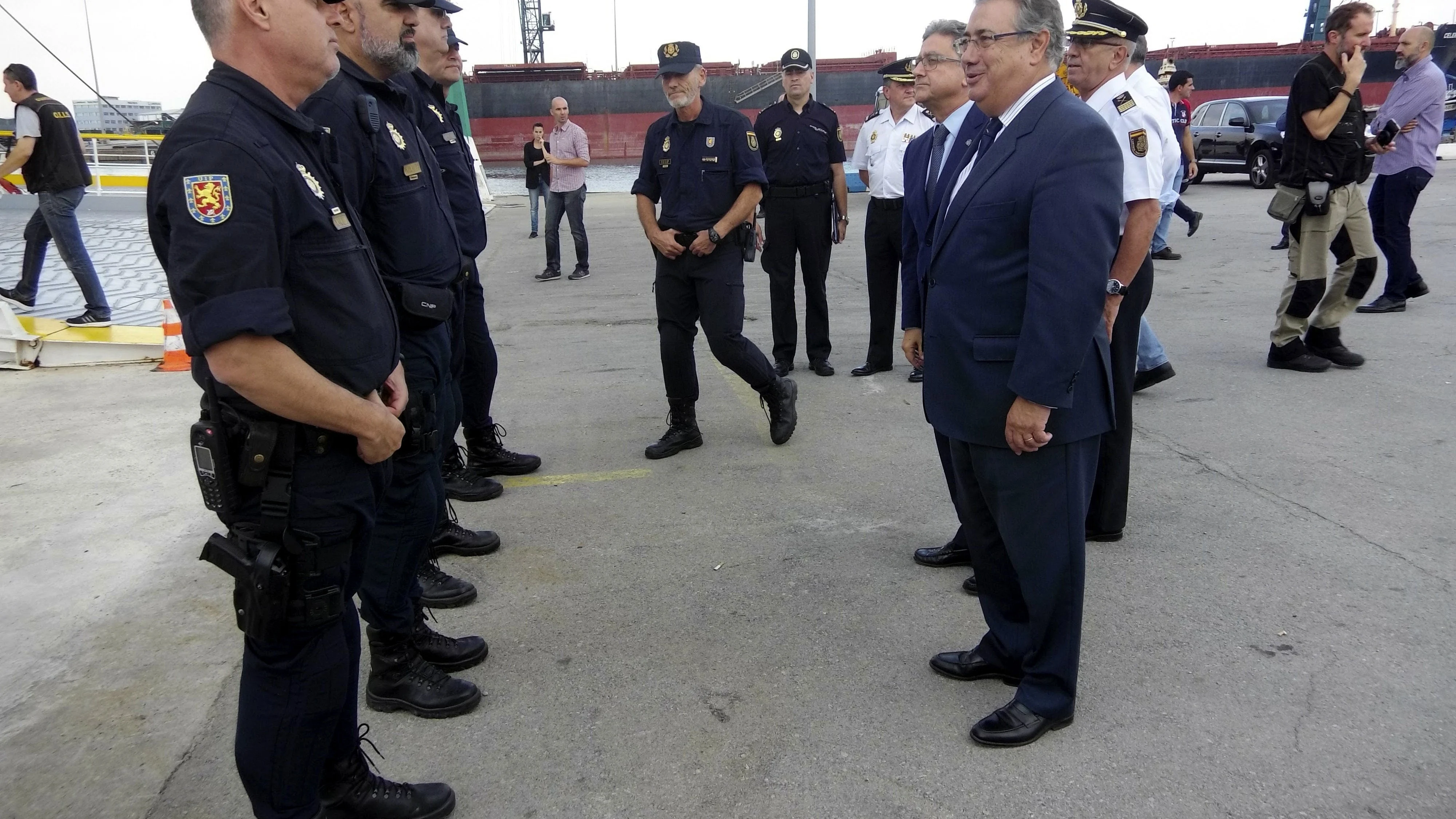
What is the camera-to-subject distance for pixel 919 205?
329 centimetres

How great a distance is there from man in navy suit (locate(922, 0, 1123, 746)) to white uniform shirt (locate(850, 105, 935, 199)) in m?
3.86

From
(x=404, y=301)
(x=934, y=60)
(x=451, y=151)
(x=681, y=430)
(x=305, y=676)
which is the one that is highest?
(x=934, y=60)

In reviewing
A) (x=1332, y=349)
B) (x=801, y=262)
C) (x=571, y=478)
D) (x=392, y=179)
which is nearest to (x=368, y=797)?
(x=392, y=179)

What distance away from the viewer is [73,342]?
657 cm

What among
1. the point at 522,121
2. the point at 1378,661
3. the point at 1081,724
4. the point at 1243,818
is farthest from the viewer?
the point at 522,121

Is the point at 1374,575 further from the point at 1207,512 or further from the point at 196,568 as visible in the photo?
the point at 196,568

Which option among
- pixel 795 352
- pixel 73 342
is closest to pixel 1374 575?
pixel 795 352

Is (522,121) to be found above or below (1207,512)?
above

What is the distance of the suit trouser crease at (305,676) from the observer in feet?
6.22

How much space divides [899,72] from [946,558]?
395cm

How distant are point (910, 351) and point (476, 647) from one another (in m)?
1.71

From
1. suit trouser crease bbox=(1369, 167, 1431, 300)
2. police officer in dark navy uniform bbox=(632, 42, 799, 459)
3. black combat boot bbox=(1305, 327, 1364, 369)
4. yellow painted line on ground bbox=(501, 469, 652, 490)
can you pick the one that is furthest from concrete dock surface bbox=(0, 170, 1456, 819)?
suit trouser crease bbox=(1369, 167, 1431, 300)

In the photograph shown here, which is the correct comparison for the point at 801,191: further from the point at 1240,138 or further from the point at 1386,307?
the point at 1240,138

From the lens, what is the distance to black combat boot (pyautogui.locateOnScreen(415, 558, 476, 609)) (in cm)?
338
